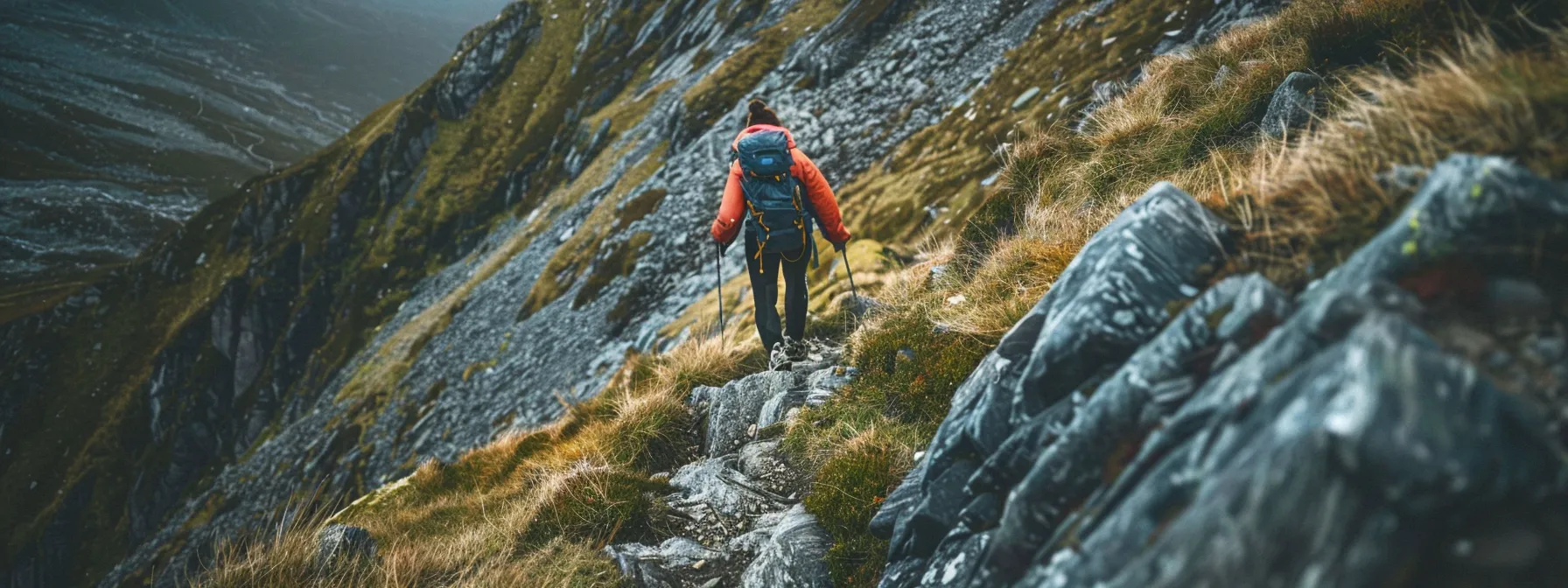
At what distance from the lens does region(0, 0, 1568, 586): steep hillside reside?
2.95 metres

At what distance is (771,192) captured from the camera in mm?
8234

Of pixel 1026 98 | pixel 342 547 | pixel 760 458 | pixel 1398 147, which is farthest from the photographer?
pixel 1026 98

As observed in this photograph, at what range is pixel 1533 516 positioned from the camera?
1.88m

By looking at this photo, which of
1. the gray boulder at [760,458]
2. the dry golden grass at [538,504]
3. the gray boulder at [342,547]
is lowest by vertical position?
the gray boulder at [760,458]

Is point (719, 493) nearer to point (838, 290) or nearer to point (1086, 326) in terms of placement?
point (1086, 326)

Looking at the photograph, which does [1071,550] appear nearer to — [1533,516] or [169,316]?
[1533,516]

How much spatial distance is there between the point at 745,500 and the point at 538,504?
2059mm

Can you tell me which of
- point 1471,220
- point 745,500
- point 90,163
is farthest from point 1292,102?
point 90,163

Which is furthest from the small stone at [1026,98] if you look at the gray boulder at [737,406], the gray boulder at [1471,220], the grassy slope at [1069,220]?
the gray boulder at [1471,220]

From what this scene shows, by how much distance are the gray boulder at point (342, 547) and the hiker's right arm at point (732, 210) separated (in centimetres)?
480

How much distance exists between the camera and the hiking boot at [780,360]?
8.62 m

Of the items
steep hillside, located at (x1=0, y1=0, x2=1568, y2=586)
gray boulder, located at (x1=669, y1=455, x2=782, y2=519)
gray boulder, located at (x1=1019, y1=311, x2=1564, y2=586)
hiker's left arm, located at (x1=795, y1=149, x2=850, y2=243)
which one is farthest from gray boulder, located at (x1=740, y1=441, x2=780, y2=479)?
gray boulder, located at (x1=1019, y1=311, x2=1564, y2=586)

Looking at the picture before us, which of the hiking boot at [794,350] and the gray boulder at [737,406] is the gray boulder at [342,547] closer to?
the gray boulder at [737,406]

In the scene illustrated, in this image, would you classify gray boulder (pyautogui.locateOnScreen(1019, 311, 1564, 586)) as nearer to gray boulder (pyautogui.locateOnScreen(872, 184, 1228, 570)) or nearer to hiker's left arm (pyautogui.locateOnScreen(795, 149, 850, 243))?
gray boulder (pyautogui.locateOnScreen(872, 184, 1228, 570))
